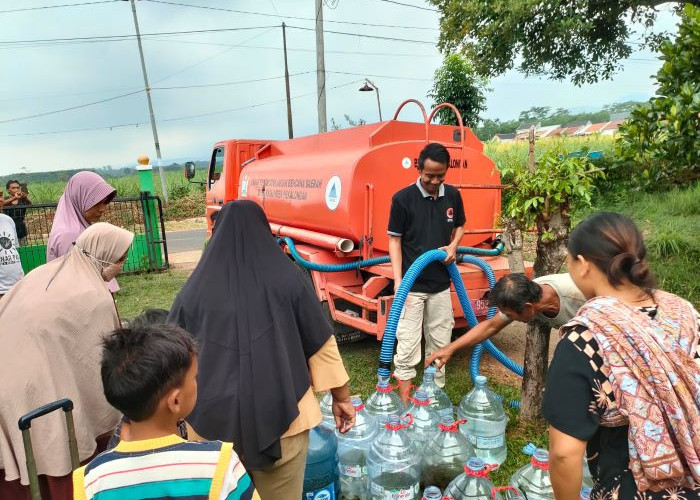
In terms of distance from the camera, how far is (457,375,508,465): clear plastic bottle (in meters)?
3.04

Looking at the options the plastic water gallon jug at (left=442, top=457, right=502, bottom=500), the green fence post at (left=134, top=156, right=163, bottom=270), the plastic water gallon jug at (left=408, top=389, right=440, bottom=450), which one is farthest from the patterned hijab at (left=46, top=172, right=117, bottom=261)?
the green fence post at (left=134, top=156, right=163, bottom=270)

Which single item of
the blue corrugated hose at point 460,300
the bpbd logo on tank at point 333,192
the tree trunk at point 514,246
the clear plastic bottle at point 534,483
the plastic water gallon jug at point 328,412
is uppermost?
the bpbd logo on tank at point 333,192

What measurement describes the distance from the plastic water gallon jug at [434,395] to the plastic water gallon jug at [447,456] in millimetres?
299

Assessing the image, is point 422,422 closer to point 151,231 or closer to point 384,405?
point 384,405

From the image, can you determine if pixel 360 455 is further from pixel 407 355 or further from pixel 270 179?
pixel 270 179

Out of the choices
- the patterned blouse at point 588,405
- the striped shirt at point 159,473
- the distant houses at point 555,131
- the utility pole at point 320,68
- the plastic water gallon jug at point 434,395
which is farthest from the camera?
the utility pole at point 320,68

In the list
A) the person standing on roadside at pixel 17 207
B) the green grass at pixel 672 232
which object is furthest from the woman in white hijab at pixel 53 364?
the person standing on roadside at pixel 17 207

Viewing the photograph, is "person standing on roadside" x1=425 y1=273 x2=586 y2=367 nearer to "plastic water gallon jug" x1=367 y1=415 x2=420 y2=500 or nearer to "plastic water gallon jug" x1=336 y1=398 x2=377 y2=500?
"plastic water gallon jug" x1=367 y1=415 x2=420 y2=500

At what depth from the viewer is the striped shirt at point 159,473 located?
120 cm

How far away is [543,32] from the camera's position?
1099 cm

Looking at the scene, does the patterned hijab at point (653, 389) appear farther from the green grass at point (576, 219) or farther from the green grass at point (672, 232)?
the green grass at point (672, 232)

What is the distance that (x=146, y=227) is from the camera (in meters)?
10.2

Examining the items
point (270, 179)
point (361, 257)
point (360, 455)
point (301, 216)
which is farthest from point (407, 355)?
point (270, 179)

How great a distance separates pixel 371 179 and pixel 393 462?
106 inches
